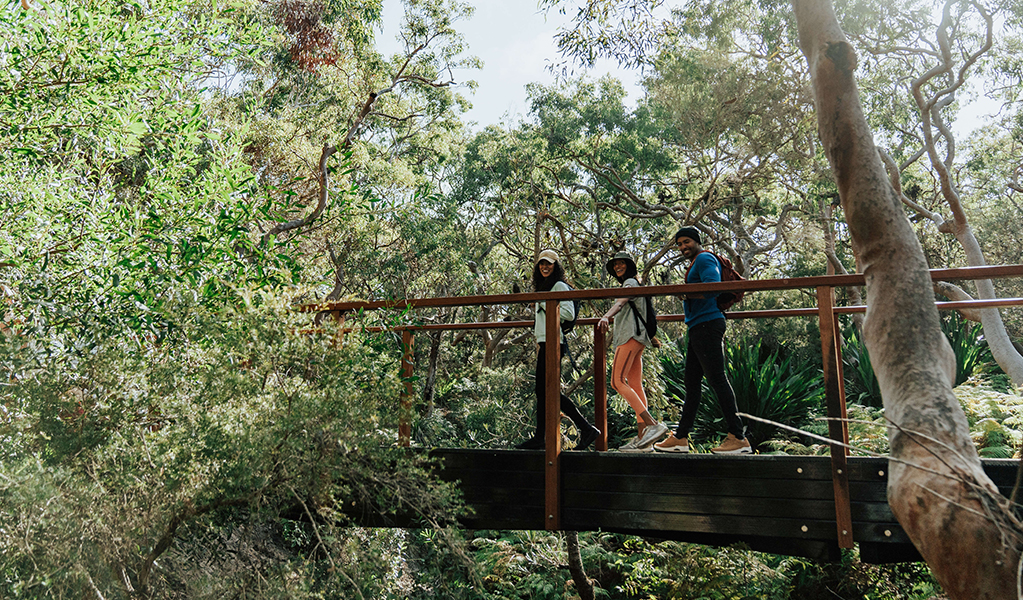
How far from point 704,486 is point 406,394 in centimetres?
194

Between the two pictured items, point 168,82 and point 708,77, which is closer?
point 168,82

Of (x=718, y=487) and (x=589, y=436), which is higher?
(x=589, y=436)

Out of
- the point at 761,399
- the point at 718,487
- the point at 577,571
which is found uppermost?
the point at 761,399

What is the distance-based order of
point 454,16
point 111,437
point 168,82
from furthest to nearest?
point 454,16 → point 168,82 → point 111,437

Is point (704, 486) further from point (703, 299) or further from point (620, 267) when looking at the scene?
point (620, 267)

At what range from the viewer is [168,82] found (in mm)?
5344

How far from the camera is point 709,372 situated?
443 cm

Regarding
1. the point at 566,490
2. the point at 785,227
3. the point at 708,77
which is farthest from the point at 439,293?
the point at 566,490

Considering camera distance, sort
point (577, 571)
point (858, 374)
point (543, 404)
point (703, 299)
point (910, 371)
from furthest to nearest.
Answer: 1. point (858, 374)
2. point (577, 571)
3. point (543, 404)
4. point (703, 299)
5. point (910, 371)

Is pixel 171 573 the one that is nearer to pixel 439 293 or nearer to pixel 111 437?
pixel 111 437

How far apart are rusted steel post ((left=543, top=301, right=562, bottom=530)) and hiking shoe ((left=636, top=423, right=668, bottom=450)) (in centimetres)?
60

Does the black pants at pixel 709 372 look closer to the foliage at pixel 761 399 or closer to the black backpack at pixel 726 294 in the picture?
the black backpack at pixel 726 294

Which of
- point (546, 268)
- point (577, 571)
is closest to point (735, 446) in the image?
point (546, 268)

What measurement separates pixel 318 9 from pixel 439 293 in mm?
5392
